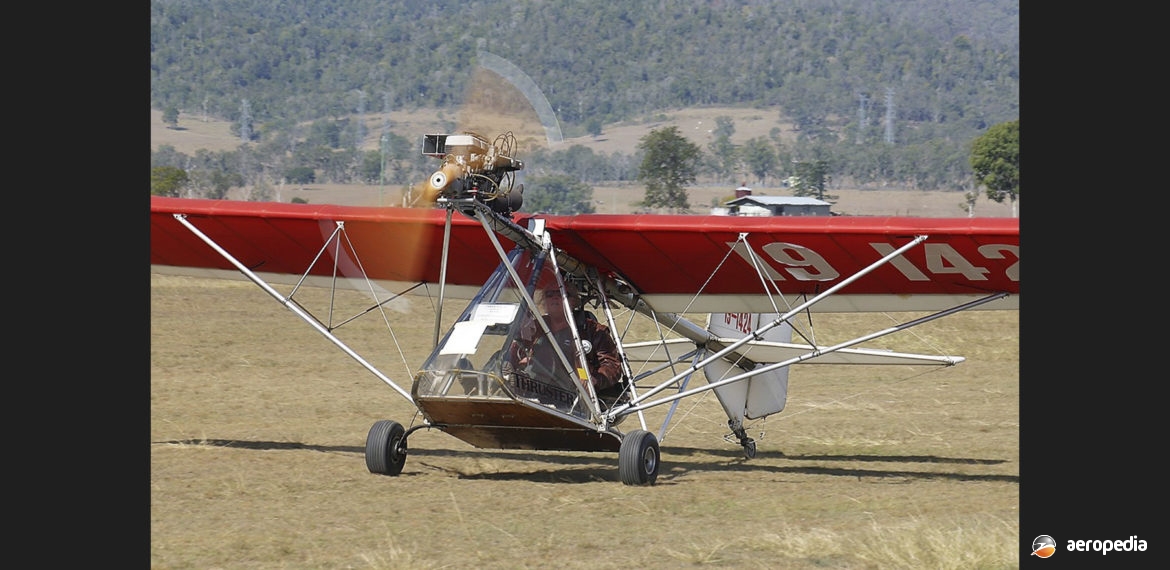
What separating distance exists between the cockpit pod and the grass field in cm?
51

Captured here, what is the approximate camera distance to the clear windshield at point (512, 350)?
1142 cm

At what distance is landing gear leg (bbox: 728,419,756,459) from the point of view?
15.3 meters

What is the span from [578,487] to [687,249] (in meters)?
2.52

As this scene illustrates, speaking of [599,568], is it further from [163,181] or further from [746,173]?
[746,173]

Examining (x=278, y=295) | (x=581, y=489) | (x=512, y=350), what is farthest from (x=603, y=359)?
(x=278, y=295)

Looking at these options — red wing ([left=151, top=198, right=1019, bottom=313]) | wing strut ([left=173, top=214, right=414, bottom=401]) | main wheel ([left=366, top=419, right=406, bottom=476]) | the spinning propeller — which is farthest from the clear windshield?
wing strut ([left=173, top=214, right=414, bottom=401])

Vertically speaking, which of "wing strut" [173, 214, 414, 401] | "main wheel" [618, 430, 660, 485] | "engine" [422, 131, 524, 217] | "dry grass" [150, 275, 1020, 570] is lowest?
"dry grass" [150, 275, 1020, 570]

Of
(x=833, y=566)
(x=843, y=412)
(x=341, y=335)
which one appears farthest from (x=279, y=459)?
(x=341, y=335)

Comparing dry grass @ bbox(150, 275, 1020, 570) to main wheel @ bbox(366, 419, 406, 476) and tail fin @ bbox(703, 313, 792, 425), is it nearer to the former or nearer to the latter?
main wheel @ bbox(366, 419, 406, 476)

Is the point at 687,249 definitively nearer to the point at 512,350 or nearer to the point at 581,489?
the point at 512,350

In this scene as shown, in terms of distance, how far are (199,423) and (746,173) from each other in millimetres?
142272

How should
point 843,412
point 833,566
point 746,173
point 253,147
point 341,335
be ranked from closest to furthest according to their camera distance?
1. point 833,566
2. point 843,412
3. point 341,335
4. point 253,147
5. point 746,173

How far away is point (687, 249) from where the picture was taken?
13.2 m

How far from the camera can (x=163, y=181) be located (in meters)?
85.2
